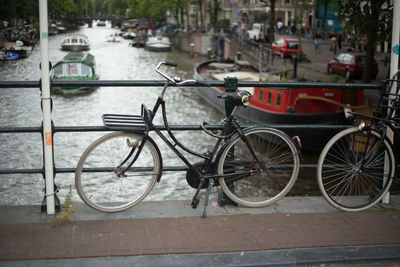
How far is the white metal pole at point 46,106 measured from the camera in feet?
13.5

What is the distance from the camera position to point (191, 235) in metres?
4.12

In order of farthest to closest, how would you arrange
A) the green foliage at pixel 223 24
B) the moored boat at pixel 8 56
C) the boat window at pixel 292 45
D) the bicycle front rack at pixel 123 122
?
the green foliage at pixel 223 24 → the boat window at pixel 292 45 → the moored boat at pixel 8 56 → the bicycle front rack at pixel 123 122

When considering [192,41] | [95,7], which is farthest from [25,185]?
[192,41]

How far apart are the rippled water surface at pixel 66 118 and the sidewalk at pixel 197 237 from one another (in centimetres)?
168

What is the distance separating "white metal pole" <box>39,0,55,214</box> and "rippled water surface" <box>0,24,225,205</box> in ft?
3.49

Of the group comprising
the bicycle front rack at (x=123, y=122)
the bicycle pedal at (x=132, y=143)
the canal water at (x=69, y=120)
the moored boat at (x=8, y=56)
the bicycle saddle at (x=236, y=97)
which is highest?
the moored boat at (x=8, y=56)

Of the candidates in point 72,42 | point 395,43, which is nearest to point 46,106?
point 395,43

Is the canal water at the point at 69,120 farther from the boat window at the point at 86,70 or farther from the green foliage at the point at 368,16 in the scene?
the green foliage at the point at 368,16

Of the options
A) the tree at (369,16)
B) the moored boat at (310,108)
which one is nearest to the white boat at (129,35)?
the moored boat at (310,108)

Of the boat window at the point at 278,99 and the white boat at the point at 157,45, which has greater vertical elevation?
the white boat at the point at 157,45

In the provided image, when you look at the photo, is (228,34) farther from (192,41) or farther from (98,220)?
(98,220)

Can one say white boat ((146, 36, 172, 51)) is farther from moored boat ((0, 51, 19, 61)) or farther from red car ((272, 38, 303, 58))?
moored boat ((0, 51, 19, 61))

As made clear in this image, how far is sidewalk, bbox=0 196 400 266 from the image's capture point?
375 centimetres

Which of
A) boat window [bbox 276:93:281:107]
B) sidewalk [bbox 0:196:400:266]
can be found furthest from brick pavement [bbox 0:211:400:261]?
boat window [bbox 276:93:281:107]
